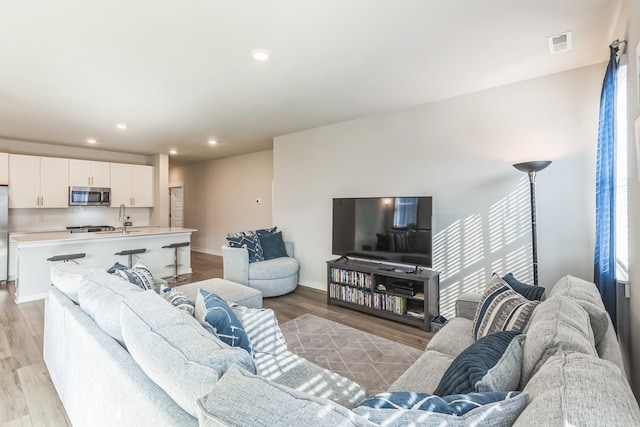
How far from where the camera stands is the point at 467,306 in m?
2.42

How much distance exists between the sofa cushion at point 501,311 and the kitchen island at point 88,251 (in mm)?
4944

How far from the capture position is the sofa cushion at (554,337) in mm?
1039

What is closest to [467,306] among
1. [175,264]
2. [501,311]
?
[501,311]

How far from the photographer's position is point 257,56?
2.49m

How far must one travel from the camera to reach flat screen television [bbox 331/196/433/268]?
3.47m

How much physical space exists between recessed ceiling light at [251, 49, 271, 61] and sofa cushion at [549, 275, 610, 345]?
261 centimetres

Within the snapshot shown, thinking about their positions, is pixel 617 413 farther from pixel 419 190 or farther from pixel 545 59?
pixel 419 190

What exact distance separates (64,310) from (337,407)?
6.28 feet

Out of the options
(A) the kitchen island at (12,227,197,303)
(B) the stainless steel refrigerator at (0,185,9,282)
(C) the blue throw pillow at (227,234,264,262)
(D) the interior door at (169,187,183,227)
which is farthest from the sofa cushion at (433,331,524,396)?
(D) the interior door at (169,187,183,227)

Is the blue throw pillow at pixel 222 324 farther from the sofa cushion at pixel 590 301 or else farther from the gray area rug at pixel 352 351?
the sofa cushion at pixel 590 301

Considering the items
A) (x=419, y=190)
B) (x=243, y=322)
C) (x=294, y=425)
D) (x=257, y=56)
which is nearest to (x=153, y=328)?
(x=243, y=322)

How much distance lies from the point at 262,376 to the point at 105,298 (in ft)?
3.04

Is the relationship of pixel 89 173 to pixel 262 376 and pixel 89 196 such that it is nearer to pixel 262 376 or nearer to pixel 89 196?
pixel 89 196

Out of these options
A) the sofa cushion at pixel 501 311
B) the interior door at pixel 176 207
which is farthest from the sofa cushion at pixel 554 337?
the interior door at pixel 176 207
